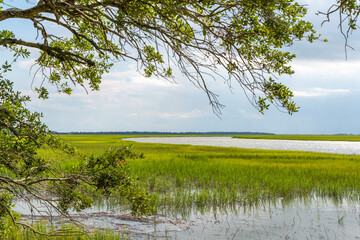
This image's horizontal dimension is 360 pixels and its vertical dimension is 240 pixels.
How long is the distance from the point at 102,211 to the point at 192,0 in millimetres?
6618

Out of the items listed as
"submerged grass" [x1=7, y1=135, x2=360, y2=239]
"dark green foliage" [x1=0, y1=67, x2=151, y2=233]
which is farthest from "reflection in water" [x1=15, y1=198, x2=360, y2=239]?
"dark green foliage" [x1=0, y1=67, x2=151, y2=233]

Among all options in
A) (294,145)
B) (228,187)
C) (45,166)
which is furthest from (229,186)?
(294,145)

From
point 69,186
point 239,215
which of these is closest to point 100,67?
point 69,186

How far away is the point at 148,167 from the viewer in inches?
630

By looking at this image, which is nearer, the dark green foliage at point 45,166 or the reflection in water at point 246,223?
the dark green foliage at point 45,166

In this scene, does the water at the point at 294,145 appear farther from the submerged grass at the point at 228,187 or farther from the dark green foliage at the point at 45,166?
the dark green foliage at the point at 45,166

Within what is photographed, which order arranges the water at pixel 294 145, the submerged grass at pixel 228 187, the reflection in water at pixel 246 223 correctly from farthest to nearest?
the water at pixel 294 145 → the submerged grass at pixel 228 187 → the reflection in water at pixel 246 223

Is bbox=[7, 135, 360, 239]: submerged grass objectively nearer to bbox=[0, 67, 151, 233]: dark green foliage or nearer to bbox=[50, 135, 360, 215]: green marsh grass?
bbox=[50, 135, 360, 215]: green marsh grass

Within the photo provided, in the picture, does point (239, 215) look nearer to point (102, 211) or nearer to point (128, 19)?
point (102, 211)

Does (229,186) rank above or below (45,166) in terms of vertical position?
below

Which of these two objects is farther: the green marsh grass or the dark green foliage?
the green marsh grass

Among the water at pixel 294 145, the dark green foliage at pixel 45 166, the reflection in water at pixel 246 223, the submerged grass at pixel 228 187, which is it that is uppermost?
the dark green foliage at pixel 45 166

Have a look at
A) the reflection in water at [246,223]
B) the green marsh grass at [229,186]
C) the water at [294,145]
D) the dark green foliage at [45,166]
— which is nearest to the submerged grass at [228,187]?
the green marsh grass at [229,186]

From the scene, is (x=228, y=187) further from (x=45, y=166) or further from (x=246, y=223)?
(x=45, y=166)
